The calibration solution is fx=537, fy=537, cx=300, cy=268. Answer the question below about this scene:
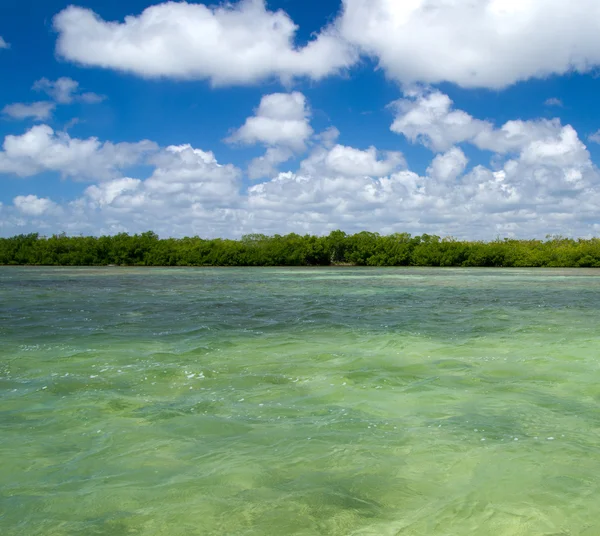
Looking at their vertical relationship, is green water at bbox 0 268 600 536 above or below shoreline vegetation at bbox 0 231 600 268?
below

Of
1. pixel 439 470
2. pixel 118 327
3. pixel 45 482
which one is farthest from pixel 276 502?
pixel 118 327

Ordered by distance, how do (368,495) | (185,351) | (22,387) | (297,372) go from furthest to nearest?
(185,351) → (297,372) → (22,387) → (368,495)

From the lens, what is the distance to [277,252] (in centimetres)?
9944

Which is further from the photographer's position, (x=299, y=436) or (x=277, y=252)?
(x=277, y=252)

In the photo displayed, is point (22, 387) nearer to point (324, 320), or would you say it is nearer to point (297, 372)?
point (297, 372)

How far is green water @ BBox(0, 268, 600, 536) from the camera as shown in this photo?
409 cm

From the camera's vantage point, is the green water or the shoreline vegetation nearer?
the green water

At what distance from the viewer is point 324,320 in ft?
54.9

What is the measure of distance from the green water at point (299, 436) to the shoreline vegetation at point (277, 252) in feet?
288

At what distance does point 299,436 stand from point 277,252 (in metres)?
93.9

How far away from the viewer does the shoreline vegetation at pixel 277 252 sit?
9781 centimetres

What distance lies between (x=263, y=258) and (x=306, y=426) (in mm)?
93741

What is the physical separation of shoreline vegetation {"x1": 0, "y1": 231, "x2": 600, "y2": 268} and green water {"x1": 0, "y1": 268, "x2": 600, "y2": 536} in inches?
3457

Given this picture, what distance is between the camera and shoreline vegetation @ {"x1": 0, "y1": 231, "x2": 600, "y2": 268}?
321 feet
